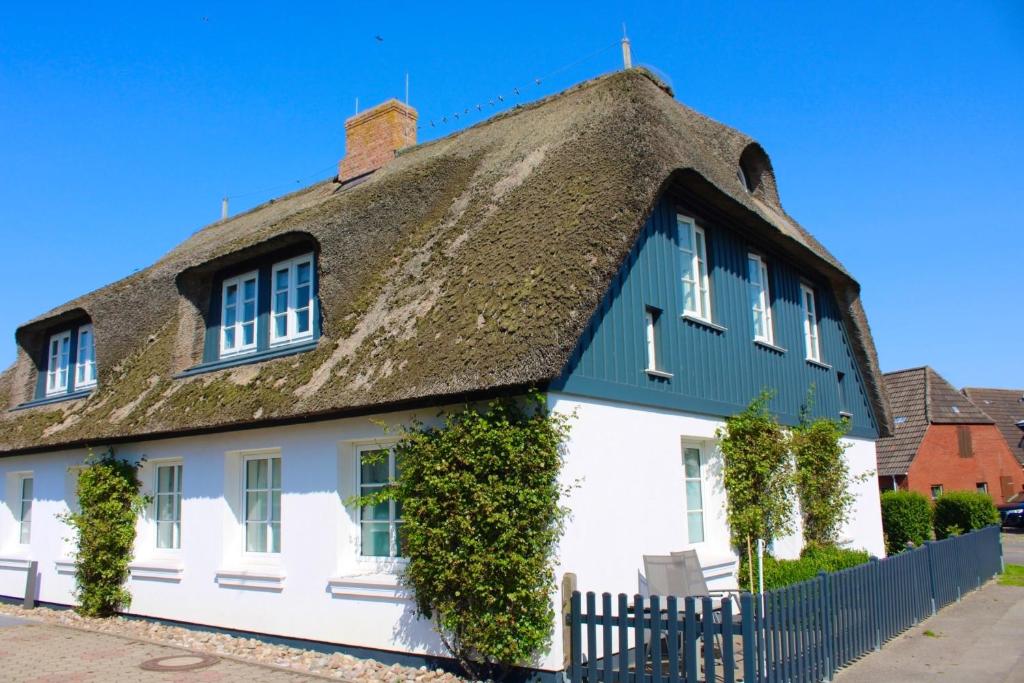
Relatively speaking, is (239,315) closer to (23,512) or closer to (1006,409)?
(23,512)

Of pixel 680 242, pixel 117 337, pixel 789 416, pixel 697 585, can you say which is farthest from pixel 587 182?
pixel 117 337

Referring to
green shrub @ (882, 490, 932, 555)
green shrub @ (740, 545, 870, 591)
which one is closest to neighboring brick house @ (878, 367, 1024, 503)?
green shrub @ (882, 490, 932, 555)

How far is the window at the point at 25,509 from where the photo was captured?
15219 millimetres

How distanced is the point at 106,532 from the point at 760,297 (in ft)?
34.6

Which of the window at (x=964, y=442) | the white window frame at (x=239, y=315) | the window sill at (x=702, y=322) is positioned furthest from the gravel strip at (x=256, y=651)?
the window at (x=964, y=442)

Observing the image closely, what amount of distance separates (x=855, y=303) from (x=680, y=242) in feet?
19.6

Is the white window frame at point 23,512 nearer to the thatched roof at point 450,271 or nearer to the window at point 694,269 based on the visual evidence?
the thatched roof at point 450,271

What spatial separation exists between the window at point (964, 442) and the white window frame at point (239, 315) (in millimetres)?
27335

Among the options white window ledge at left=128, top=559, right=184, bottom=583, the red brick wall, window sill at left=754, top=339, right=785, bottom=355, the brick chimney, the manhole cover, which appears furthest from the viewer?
the red brick wall

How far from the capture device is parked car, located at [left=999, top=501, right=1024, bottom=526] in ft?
94.0

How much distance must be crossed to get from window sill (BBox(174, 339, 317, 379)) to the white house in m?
0.07

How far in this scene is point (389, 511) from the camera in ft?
30.4

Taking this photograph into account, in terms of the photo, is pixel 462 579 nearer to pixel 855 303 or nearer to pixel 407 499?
pixel 407 499

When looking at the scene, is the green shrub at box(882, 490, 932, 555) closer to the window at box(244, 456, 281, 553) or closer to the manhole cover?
the window at box(244, 456, 281, 553)
